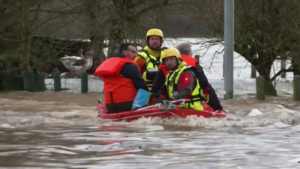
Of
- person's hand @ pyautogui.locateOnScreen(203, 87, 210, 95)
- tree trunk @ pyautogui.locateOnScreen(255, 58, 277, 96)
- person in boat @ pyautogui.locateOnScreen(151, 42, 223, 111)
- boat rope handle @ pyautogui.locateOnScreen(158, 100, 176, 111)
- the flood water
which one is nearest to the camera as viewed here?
the flood water

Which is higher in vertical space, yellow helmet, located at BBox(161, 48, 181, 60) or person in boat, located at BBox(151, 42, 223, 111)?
yellow helmet, located at BBox(161, 48, 181, 60)

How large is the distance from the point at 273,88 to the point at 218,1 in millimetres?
3097

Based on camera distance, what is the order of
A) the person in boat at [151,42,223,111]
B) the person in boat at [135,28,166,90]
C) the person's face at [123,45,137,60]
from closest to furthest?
the person in boat at [151,42,223,111], the person's face at [123,45,137,60], the person in boat at [135,28,166,90]

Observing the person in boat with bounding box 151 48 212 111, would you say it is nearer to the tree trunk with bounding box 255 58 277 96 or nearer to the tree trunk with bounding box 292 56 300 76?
the tree trunk with bounding box 292 56 300 76

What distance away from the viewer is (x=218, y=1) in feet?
70.9

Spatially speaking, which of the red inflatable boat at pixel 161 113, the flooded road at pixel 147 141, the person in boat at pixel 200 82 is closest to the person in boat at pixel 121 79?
the person in boat at pixel 200 82

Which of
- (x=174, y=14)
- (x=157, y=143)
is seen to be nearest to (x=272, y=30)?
(x=174, y=14)

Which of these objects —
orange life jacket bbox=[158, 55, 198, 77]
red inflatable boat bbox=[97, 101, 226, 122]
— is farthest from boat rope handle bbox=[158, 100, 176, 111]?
orange life jacket bbox=[158, 55, 198, 77]

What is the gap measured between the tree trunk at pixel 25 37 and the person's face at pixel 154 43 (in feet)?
28.7

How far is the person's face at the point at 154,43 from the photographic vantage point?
1426 centimetres

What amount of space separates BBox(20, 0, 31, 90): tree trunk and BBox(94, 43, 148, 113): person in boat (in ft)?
30.5

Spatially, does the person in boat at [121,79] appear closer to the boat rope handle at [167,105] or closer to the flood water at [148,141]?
the flood water at [148,141]

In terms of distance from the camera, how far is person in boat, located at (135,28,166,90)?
14219 millimetres

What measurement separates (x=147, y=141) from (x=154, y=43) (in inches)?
164
